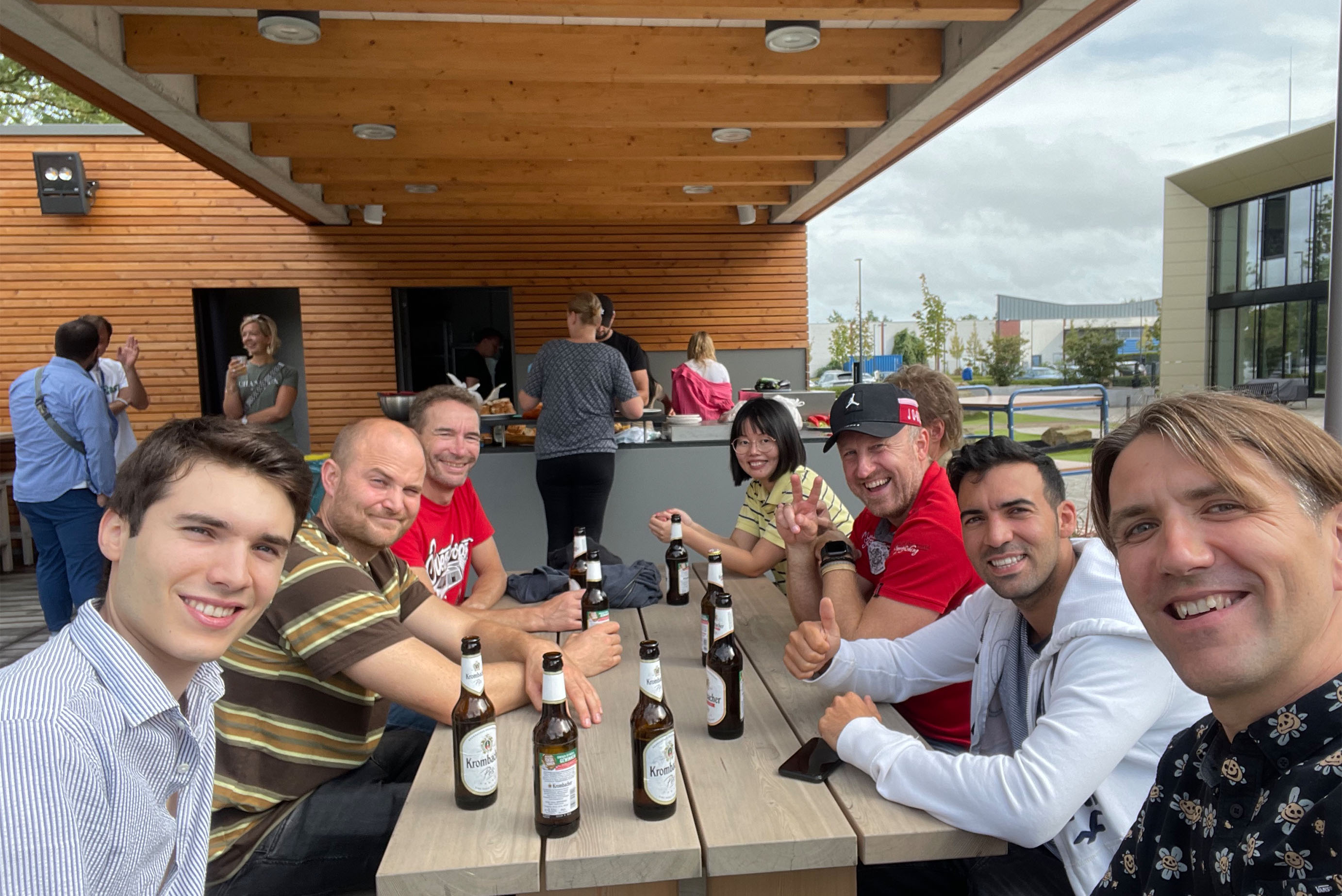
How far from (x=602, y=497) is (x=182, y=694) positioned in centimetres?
399

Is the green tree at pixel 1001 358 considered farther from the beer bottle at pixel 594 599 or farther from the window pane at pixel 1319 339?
the beer bottle at pixel 594 599

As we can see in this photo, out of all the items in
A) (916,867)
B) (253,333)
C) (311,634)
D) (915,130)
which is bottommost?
(916,867)

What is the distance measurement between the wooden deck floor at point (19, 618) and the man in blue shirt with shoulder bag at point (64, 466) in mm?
440

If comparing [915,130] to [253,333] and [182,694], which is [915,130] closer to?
[253,333]

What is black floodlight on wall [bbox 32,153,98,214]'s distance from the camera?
28.1 ft

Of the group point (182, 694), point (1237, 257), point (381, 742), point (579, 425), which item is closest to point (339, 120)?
point (579, 425)

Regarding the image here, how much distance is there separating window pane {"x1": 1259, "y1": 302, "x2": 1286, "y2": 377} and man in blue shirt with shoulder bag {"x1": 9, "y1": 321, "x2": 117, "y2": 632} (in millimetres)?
22630

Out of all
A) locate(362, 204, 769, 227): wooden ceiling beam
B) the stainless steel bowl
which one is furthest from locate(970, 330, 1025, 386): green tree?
the stainless steel bowl

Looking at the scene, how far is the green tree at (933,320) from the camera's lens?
3269 centimetres

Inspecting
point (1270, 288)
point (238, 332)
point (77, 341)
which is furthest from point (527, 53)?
point (1270, 288)

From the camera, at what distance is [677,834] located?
1401 mm

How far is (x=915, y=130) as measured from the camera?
235 inches

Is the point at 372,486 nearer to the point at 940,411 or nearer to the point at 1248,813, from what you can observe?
the point at 940,411

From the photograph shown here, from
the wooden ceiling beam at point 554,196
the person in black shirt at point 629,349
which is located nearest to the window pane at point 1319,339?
the wooden ceiling beam at point 554,196
